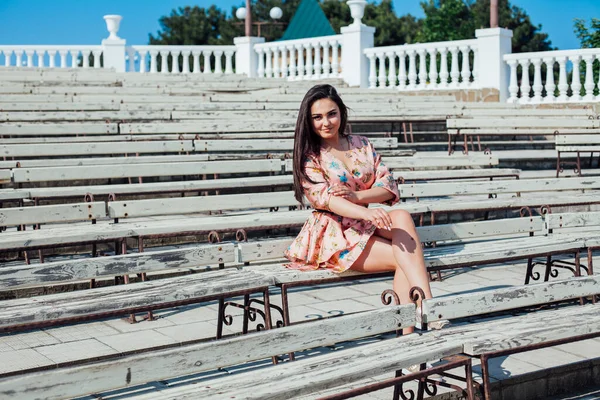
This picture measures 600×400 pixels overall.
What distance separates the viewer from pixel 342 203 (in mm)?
5012

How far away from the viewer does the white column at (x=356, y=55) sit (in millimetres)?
19484

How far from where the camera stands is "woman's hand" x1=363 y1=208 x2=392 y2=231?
480cm

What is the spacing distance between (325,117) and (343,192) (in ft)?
1.41

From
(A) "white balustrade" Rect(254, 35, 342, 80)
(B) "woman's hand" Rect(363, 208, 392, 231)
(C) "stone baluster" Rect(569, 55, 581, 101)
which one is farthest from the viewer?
(A) "white balustrade" Rect(254, 35, 342, 80)

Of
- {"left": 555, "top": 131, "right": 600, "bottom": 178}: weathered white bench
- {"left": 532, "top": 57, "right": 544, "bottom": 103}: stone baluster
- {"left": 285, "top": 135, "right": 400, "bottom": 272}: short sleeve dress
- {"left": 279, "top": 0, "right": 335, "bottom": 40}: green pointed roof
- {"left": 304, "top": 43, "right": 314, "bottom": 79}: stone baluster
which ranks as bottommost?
{"left": 285, "top": 135, "right": 400, "bottom": 272}: short sleeve dress

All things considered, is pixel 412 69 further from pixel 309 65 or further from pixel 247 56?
pixel 247 56

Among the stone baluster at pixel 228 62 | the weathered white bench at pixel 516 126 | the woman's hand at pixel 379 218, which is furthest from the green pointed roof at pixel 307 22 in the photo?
the woman's hand at pixel 379 218

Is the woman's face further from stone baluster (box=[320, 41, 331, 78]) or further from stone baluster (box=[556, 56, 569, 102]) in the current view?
stone baluster (box=[320, 41, 331, 78])

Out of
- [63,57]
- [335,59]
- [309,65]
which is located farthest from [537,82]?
[63,57]

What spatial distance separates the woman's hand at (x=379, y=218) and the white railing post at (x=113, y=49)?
1678 cm

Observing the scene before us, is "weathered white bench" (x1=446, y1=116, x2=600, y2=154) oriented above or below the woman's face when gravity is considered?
above

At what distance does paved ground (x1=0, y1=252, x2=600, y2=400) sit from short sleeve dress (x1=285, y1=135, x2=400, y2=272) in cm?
52

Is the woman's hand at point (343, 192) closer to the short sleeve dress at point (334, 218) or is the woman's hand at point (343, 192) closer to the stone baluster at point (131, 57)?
the short sleeve dress at point (334, 218)

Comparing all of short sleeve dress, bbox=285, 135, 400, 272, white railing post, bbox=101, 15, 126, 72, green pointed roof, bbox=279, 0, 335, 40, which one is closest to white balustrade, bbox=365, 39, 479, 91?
white railing post, bbox=101, 15, 126, 72
